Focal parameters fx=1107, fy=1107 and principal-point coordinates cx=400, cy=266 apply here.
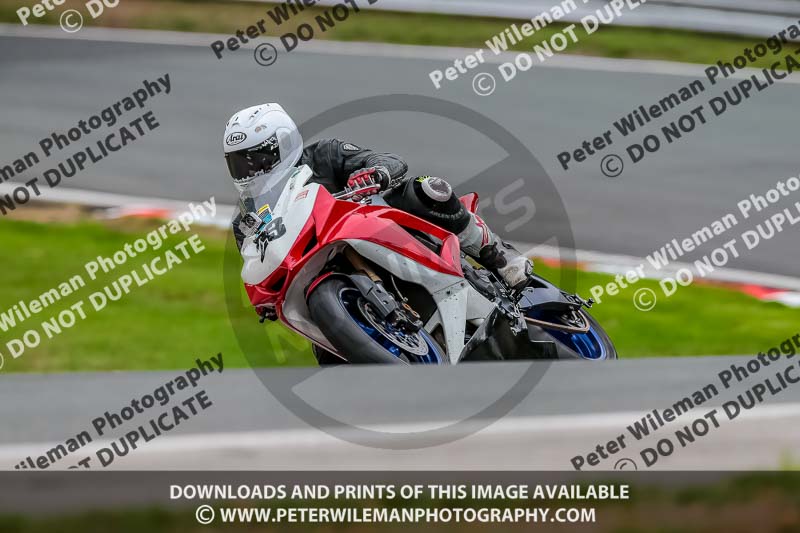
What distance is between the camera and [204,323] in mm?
8445

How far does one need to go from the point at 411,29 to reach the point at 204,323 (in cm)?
629

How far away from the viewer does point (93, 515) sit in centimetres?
310

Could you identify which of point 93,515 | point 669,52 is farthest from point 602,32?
point 93,515

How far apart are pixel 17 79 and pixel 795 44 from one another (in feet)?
29.3

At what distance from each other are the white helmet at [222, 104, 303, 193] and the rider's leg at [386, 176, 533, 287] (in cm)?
63

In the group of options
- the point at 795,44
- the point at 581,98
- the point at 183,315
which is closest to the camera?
the point at 183,315

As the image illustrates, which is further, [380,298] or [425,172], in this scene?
[425,172]

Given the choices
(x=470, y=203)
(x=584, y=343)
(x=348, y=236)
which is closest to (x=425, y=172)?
(x=470, y=203)

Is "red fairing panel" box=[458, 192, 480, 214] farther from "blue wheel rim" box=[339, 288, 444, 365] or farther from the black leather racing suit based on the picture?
"blue wheel rim" box=[339, 288, 444, 365]

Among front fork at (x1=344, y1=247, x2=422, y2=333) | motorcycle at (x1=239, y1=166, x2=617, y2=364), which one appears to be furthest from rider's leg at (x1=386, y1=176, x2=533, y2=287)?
front fork at (x1=344, y1=247, x2=422, y2=333)

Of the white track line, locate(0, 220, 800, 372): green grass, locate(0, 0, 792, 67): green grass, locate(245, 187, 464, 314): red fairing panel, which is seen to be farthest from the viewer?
locate(0, 0, 792, 67): green grass

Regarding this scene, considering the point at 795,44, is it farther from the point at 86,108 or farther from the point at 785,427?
the point at 785,427

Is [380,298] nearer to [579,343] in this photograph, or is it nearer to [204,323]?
[579,343]

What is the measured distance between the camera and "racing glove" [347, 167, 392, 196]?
5.67 meters
